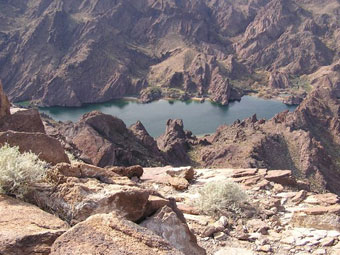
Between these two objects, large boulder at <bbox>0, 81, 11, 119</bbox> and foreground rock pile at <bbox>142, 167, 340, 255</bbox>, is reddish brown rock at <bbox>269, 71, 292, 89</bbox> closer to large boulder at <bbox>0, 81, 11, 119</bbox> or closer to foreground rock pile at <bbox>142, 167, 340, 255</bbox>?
foreground rock pile at <bbox>142, 167, 340, 255</bbox>

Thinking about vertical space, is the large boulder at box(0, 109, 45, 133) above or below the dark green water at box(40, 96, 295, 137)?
above

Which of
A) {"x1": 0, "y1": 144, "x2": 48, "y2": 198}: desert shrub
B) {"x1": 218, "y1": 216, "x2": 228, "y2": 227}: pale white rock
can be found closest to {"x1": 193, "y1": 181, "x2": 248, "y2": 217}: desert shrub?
A: {"x1": 218, "y1": 216, "x2": 228, "y2": 227}: pale white rock

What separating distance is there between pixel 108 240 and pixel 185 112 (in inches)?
5340

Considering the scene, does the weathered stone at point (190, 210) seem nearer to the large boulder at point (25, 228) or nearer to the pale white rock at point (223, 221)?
the pale white rock at point (223, 221)

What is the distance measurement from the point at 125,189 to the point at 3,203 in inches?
91.1

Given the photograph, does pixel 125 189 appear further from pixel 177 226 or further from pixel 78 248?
pixel 78 248

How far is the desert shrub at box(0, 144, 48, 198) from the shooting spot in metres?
7.63

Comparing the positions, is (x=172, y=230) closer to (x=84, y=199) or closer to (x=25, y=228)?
(x=84, y=199)

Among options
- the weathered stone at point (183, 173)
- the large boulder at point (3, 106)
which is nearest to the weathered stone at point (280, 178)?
the weathered stone at point (183, 173)

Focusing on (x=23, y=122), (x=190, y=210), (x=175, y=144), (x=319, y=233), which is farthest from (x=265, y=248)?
(x=175, y=144)

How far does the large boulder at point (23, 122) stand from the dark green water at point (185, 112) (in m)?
95.4

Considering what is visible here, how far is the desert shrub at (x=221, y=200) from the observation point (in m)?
11.8

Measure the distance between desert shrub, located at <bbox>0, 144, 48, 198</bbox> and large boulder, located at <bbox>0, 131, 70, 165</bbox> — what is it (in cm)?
215

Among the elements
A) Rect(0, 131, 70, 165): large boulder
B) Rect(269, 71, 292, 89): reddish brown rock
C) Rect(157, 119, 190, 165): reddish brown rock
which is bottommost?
Rect(157, 119, 190, 165): reddish brown rock
